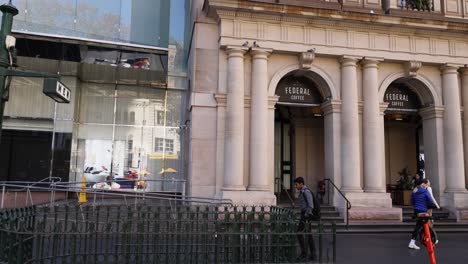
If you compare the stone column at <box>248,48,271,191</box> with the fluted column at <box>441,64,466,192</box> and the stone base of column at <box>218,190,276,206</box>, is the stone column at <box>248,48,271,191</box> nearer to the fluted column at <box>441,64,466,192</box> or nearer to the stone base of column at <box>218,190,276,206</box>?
the stone base of column at <box>218,190,276,206</box>

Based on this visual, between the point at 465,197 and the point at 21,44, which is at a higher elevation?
the point at 21,44

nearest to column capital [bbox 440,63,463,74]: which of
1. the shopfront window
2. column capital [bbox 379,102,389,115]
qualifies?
column capital [bbox 379,102,389,115]

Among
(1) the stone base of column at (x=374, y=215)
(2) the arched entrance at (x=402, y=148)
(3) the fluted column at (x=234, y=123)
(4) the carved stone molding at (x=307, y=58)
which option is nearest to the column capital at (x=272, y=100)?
(3) the fluted column at (x=234, y=123)

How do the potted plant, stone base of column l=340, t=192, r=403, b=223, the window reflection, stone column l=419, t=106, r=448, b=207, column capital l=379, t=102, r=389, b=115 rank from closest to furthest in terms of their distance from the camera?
stone base of column l=340, t=192, r=403, b=223
column capital l=379, t=102, r=389, b=115
stone column l=419, t=106, r=448, b=207
the potted plant
the window reflection

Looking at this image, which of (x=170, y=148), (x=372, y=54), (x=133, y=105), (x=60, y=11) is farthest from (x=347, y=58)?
(x=60, y=11)

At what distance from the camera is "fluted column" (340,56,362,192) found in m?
15.4

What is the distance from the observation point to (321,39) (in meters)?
16.1

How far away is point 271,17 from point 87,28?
30.9ft

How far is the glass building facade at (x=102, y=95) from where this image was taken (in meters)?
19.5

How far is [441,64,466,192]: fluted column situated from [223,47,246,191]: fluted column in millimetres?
8393

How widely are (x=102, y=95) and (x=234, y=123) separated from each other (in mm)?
9261

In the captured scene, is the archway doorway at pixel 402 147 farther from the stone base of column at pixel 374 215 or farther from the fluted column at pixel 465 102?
the stone base of column at pixel 374 215

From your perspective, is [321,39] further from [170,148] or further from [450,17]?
[170,148]

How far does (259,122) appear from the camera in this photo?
1505cm
